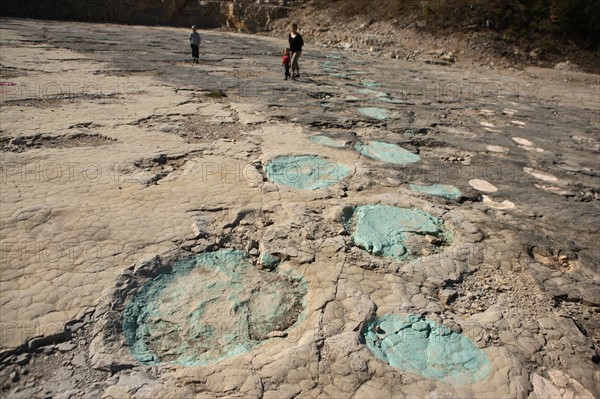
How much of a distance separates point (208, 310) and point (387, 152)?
3.01 metres

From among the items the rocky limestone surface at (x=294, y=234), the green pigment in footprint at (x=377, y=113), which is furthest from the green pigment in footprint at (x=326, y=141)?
the green pigment in footprint at (x=377, y=113)

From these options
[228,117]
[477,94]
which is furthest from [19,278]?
[477,94]

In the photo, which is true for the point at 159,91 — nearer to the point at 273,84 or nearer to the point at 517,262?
the point at 273,84

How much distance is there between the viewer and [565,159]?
468 centimetres

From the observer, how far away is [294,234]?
271cm

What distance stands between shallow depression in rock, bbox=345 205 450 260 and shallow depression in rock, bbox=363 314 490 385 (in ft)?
2.01

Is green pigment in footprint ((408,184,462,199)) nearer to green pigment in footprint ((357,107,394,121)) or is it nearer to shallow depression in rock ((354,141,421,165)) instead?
shallow depression in rock ((354,141,421,165))

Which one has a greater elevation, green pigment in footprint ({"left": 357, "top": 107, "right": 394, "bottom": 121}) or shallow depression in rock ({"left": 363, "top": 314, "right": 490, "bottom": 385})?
green pigment in footprint ({"left": 357, "top": 107, "right": 394, "bottom": 121})

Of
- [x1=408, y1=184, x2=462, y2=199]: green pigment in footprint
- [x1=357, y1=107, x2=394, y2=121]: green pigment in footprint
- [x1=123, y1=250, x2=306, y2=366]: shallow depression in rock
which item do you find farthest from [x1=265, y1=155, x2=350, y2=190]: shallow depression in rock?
[x1=357, y1=107, x2=394, y2=121]: green pigment in footprint

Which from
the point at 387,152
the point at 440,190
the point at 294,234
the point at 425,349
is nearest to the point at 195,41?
the point at 387,152

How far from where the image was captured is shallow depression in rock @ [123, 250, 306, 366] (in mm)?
1837

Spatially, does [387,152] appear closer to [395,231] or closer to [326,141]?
[326,141]

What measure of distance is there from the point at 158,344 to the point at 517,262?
2343 millimetres

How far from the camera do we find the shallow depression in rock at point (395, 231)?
2645mm
